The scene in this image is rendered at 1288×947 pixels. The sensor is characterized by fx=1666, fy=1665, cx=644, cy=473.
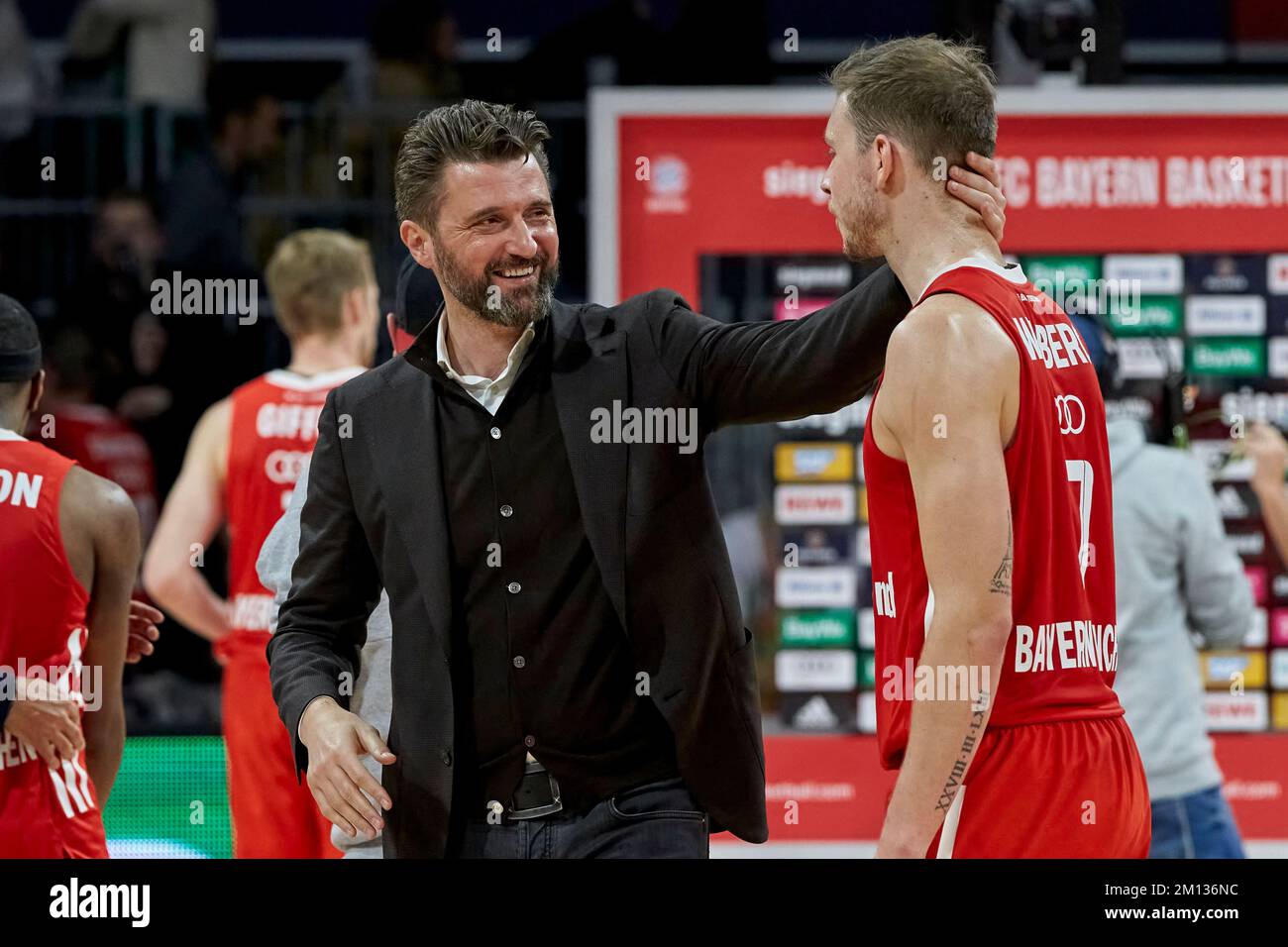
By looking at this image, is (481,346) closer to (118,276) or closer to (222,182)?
(222,182)

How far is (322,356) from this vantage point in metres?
4.66

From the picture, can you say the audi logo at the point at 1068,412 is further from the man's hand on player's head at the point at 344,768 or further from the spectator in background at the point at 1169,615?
the spectator in background at the point at 1169,615

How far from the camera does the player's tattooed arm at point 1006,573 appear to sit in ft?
7.97

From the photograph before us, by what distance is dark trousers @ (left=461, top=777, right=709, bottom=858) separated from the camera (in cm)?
270

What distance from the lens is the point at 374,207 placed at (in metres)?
6.98

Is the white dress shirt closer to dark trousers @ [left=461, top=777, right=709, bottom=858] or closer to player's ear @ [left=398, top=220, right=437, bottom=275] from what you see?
player's ear @ [left=398, top=220, right=437, bottom=275]

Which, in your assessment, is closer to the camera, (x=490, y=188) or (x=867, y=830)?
(x=490, y=188)

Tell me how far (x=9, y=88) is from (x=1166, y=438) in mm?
5193

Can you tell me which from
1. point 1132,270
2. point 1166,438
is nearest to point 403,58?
point 1132,270

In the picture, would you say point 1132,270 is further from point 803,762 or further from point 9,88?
point 9,88

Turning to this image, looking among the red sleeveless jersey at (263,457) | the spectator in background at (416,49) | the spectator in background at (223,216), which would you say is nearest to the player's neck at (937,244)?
the red sleeveless jersey at (263,457)

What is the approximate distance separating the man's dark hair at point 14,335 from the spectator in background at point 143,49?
401 centimetres

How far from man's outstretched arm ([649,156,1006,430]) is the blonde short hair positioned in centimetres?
193
